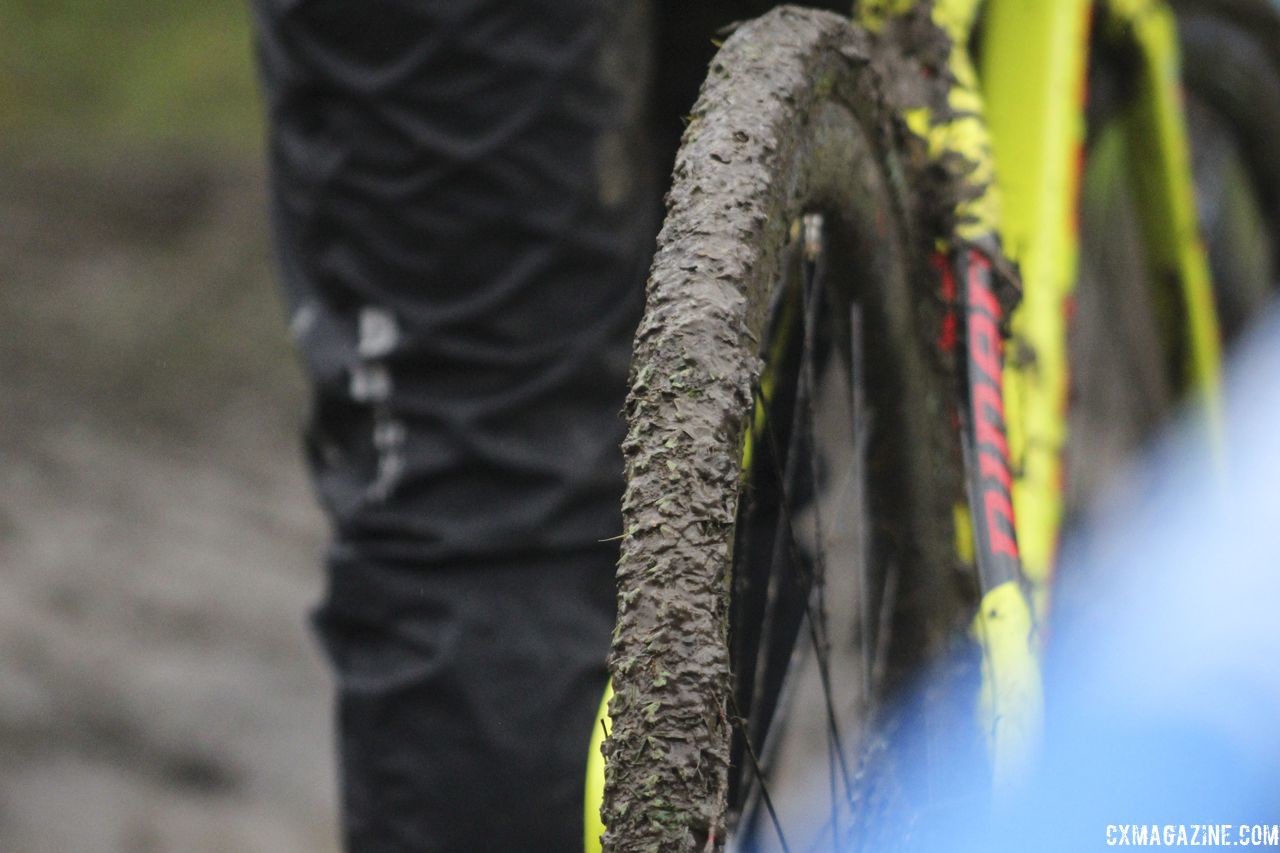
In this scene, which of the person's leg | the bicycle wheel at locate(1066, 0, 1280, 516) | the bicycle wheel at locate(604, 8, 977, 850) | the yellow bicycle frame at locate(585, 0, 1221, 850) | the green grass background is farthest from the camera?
the green grass background

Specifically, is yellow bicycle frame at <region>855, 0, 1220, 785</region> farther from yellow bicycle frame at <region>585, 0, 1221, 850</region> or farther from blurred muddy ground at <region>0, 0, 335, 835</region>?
blurred muddy ground at <region>0, 0, 335, 835</region>

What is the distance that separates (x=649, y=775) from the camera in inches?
20.2

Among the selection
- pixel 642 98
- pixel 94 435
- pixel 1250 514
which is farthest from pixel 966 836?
pixel 94 435

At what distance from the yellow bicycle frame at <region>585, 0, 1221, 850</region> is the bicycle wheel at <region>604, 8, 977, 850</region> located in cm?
4

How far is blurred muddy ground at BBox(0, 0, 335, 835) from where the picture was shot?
1.83 meters

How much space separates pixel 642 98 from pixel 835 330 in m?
0.24

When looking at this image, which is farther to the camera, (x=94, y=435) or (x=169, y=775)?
(x=94, y=435)

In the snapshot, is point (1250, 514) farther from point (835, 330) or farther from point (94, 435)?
point (94, 435)

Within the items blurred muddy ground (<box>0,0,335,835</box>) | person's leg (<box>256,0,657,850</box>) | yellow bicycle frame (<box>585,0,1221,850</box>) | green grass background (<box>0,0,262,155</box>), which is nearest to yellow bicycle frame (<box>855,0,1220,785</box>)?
yellow bicycle frame (<box>585,0,1221,850</box>)

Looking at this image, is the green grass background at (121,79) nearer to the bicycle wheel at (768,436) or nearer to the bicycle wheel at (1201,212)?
the bicycle wheel at (1201,212)

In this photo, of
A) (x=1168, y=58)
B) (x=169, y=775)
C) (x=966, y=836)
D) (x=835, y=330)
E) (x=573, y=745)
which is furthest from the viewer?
(x=169, y=775)

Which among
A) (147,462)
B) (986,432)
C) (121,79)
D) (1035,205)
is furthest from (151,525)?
(121,79)

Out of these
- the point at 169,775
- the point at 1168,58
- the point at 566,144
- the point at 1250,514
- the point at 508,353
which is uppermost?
the point at 1168,58

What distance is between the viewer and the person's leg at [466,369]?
0.93 m
